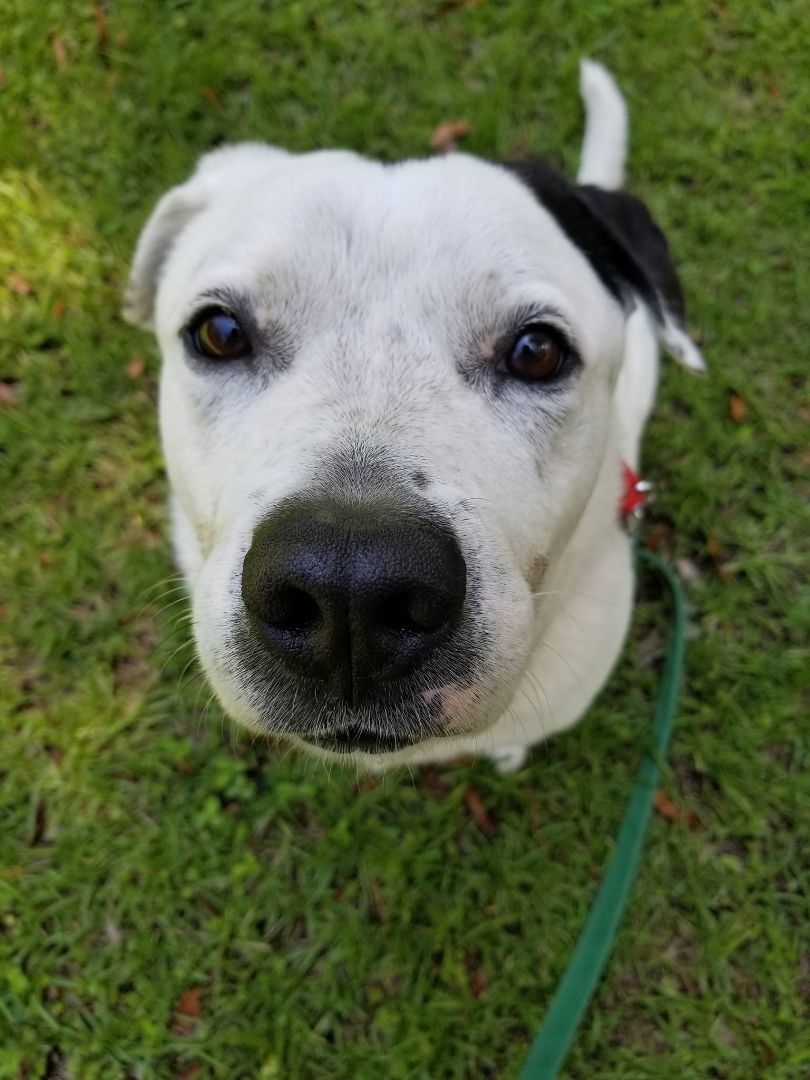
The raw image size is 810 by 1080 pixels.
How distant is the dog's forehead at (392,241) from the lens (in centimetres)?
221

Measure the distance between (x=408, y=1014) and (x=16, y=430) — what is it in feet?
11.6

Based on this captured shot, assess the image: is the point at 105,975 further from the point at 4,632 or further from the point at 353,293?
the point at 353,293

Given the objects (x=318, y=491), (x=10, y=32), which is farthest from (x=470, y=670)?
(x=10, y=32)

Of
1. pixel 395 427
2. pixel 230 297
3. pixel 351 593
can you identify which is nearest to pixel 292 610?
pixel 351 593

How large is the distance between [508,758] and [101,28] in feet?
16.1

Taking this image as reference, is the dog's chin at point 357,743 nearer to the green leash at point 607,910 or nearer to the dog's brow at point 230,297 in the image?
the dog's brow at point 230,297

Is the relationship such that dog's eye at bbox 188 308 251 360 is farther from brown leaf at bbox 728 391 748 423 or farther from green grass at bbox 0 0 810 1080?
brown leaf at bbox 728 391 748 423

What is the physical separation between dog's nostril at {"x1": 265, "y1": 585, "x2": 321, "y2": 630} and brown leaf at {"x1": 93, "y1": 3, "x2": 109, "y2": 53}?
4.73 m

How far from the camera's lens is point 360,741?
78.2 inches

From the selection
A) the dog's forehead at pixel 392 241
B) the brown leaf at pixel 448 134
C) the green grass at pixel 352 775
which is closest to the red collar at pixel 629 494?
the dog's forehead at pixel 392 241

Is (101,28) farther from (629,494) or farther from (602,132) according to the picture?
(629,494)

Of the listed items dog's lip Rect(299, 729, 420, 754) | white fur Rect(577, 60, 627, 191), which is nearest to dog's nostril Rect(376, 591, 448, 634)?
dog's lip Rect(299, 729, 420, 754)

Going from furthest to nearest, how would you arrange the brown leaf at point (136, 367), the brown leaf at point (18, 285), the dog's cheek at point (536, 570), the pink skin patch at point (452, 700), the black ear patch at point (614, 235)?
the brown leaf at point (18, 285)
the brown leaf at point (136, 367)
the black ear patch at point (614, 235)
the dog's cheek at point (536, 570)
the pink skin patch at point (452, 700)

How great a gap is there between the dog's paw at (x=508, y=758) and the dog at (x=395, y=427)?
0.56 meters
